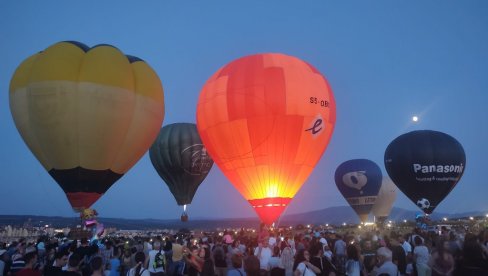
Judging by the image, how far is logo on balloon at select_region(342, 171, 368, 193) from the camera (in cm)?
3086

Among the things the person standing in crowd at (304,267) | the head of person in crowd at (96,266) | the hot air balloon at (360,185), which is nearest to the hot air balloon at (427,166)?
the hot air balloon at (360,185)

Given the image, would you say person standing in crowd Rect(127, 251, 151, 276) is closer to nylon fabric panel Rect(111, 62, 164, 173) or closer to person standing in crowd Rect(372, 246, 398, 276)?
person standing in crowd Rect(372, 246, 398, 276)

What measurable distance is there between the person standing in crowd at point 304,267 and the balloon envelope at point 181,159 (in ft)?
59.8

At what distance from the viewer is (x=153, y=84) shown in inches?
674

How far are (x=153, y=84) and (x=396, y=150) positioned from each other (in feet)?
50.6

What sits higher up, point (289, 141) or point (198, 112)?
point (198, 112)

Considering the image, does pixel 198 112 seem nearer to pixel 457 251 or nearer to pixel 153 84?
pixel 153 84

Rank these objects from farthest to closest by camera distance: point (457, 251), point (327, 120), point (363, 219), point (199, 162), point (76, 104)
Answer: point (363, 219), point (199, 162), point (327, 120), point (76, 104), point (457, 251)

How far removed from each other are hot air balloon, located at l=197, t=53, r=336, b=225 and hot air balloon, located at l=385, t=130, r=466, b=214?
31.6ft

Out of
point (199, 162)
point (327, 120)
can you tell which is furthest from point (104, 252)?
point (199, 162)

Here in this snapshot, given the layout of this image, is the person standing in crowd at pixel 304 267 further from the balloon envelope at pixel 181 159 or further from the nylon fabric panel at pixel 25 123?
the balloon envelope at pixel 181 159

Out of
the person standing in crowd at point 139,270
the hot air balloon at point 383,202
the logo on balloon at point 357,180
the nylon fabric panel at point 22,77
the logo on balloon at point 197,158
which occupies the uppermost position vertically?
the nylon fabric panel at point 22,77

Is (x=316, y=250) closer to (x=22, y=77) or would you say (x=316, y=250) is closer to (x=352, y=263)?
(x=352, y=263)

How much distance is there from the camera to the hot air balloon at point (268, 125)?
15.7m
